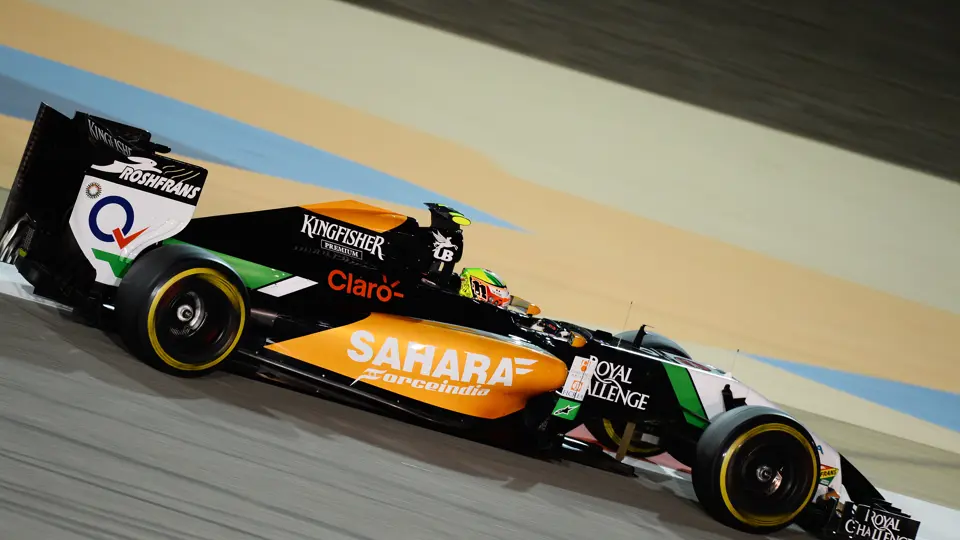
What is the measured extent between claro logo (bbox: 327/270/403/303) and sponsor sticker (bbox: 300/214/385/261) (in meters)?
0.11

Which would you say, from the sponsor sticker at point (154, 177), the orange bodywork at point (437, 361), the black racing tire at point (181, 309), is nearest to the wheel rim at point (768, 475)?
the orange bodywork at point (437, 361)

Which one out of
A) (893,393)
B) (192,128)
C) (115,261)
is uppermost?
(192,128)

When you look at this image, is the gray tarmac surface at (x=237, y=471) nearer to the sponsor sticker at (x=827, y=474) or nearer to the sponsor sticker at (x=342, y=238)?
the sponsor sticker at (x=827, y=474)

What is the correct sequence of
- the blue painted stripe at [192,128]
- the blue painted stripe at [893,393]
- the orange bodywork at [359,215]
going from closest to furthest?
the orange bodywork at [359,215] → the blue painted stripe at [192,128] → the blue painted stripe at [893,393]

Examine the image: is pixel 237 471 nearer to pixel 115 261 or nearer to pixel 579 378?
pixel 115 261

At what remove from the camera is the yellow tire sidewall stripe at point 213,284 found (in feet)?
11.8

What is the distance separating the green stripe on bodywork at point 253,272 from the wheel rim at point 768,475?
2411 mm

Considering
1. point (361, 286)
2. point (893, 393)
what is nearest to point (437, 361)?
point (361, 286)

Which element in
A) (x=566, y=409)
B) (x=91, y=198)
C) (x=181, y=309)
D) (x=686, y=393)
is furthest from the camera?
(x=686, y=393)

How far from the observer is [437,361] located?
4.09 metres

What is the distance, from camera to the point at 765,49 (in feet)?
17.0

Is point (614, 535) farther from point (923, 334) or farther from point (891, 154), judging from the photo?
point (923, 334)

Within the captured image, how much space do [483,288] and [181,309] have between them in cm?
164

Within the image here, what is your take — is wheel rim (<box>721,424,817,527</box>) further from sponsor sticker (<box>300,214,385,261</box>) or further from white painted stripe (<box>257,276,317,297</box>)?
white painted stripe (<box>257,276,317,297</box>)
